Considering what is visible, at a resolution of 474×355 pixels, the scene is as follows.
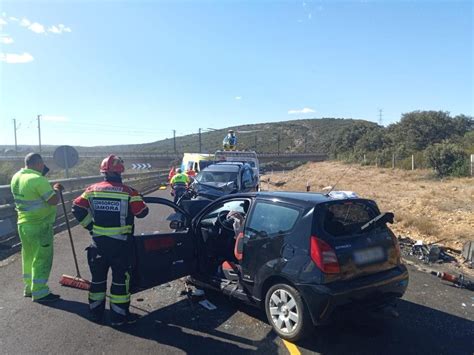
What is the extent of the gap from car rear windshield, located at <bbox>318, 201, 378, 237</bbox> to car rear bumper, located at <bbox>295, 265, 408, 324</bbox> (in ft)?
1.78

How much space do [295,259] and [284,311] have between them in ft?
1.94

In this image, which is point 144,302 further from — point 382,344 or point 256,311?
point 382,344

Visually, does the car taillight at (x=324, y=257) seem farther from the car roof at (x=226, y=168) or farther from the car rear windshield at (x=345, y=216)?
the car roof at (x=226, y=168)

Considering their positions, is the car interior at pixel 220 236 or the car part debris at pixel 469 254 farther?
the car part debris at pixel 469 254

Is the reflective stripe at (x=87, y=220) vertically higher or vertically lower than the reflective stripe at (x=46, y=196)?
lower

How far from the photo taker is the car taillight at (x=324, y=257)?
167 inches

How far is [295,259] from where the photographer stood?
4.42 metres

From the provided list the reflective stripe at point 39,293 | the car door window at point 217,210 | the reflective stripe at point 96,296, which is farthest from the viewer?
the car door window at point 217,210

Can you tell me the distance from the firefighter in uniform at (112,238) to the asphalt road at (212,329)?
0.26 metres

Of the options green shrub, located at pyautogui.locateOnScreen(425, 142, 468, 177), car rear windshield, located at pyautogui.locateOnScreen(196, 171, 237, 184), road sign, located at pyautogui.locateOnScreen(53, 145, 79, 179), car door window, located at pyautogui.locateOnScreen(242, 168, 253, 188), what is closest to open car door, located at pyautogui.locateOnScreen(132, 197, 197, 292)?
car rear windshield, located at pyautogui.locateOnScreen(196, 171, 237, 184)

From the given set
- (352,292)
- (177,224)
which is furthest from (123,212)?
(352,292)

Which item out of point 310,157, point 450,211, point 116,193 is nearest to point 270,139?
point 310,157

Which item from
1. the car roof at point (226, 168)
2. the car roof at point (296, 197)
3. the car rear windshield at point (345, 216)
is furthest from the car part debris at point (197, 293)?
the car roof at point (226, 168)

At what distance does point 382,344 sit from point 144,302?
305 centimetres
